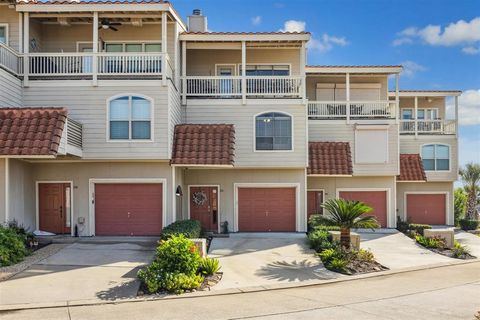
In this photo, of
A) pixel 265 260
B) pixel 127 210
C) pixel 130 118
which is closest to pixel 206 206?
pixel 127 210

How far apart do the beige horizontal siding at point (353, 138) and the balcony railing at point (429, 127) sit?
14.1ft

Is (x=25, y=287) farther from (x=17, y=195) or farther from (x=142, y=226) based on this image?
(x=142, y=226)

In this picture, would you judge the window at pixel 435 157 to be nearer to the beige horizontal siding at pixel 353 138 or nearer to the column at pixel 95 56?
the beige horizontal siding at pixel 353 138

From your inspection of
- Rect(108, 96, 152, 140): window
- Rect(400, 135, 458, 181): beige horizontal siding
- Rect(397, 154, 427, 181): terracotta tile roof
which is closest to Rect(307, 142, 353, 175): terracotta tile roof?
Rect(397, 154, 427, 181): terracotta tile roof

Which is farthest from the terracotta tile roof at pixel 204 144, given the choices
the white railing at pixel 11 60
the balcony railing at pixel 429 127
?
the balcony railing at pixel 429 127

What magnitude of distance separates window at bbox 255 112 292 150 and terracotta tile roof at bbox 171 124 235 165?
1.79 metres

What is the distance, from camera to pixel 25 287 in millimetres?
10992

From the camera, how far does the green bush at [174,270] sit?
10.9 m

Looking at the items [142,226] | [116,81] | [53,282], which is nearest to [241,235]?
[142,226]

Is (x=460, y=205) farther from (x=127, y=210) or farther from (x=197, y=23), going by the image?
(x=127, y=210)

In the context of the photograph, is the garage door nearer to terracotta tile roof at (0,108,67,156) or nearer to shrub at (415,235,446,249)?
shrub at (415,235,446,249)

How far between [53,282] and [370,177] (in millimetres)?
17314

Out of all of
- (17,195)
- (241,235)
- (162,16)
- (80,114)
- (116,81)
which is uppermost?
(162,16)

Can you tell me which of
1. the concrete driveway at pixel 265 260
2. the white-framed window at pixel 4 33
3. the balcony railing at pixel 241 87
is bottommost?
the concrete driveway at pixel 265 260
